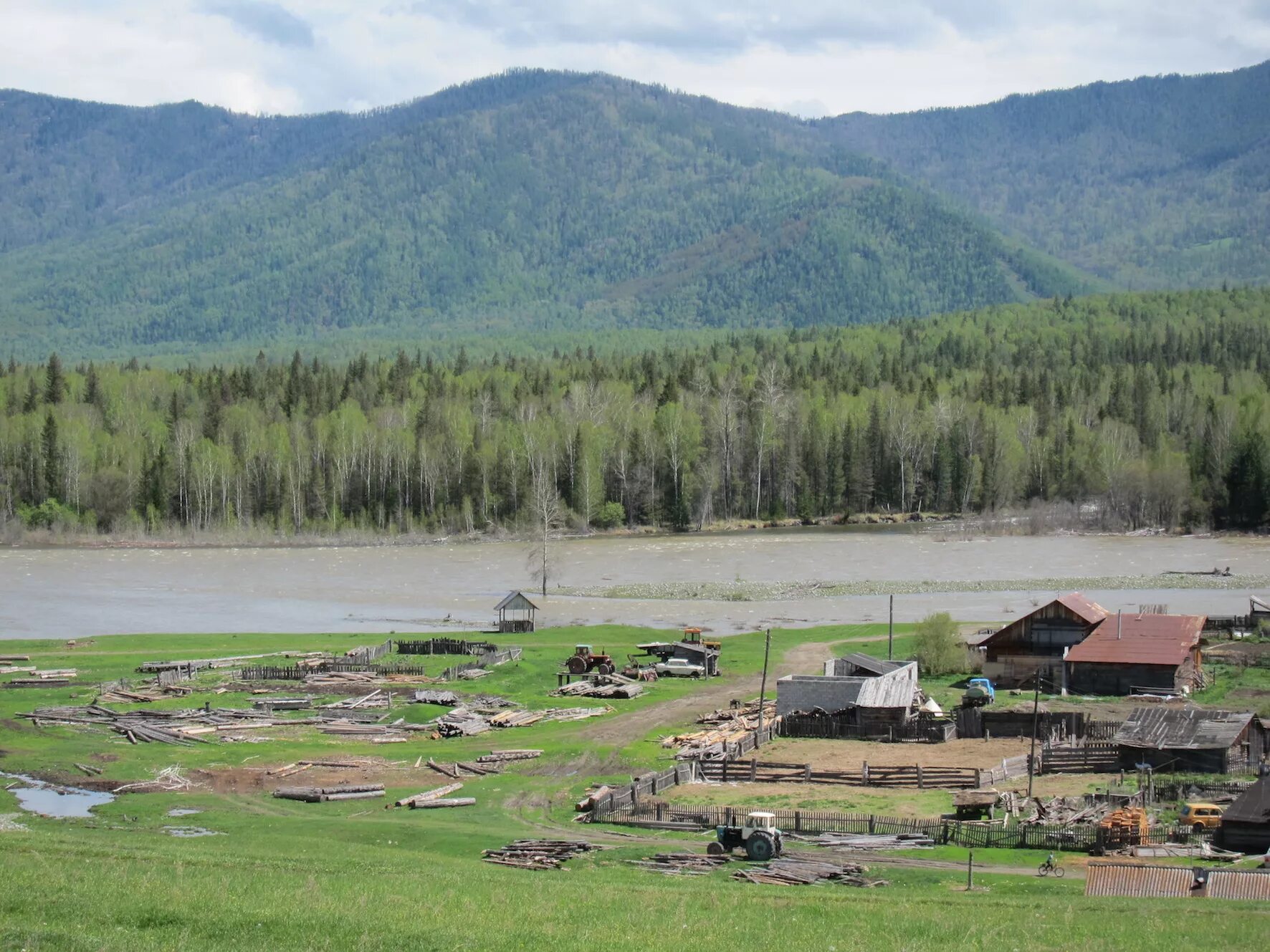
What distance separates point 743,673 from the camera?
65.7 meters

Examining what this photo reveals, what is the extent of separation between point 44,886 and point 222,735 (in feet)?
83.1

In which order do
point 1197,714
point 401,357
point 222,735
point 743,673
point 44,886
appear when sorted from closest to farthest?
point 44,886, point 1197,714, point 222,735, point 743,673, point 401,357

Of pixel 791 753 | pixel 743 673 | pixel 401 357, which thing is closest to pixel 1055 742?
pixel 791 753

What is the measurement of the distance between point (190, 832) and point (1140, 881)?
21470mm

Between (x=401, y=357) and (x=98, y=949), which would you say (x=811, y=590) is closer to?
(x=98, y=949)

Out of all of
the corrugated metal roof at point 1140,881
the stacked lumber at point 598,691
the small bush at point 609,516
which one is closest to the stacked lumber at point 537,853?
the corrugated metal roof at point 1140,881

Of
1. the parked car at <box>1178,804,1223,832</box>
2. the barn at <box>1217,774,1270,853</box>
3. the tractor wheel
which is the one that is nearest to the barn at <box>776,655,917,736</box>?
the parked car at <box>1178,804,1223,832</box>

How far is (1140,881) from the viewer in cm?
3272

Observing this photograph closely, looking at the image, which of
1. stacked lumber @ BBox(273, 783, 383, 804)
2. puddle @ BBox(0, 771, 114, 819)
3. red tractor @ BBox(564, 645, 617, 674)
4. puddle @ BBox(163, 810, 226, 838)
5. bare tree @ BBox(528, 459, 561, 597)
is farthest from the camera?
bare tree @ BBox(528, 459, 561, 597)

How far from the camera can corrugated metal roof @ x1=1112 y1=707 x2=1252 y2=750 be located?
4569cm

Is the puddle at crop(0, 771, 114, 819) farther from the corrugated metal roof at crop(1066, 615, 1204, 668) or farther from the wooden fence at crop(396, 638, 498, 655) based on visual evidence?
the corrugated metal roof at crop(1066, 615, 1204, 668)

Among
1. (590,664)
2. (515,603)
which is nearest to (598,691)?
(590,664)

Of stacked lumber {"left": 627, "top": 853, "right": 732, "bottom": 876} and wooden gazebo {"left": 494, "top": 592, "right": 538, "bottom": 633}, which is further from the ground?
wooden gazebo {"left": 494, "top": 592, "right": 538, "bottom": 633}

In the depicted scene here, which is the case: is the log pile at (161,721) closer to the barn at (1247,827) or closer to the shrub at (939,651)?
the shrub at (939,651)
